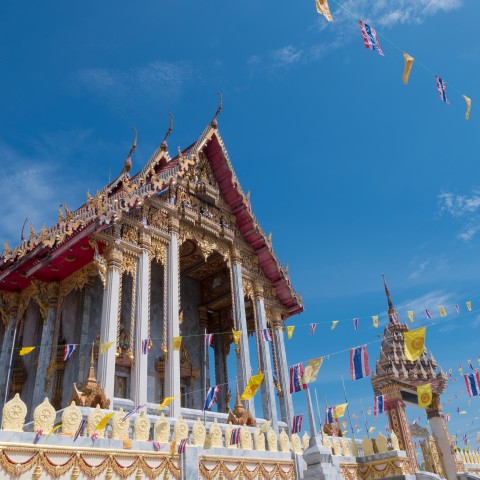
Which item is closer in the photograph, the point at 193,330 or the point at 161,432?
the point at 161,432

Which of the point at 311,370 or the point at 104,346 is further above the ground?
the point at 104,346

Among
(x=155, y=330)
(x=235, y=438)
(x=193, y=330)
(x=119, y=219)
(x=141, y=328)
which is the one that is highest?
(x=119, y=219)

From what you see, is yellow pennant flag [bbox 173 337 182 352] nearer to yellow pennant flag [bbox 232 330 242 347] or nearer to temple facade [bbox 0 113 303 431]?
temple facade [bbox 0 113 303 431]

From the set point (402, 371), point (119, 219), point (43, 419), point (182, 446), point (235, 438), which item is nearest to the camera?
point (43, 419)

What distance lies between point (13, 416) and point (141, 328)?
641 cm

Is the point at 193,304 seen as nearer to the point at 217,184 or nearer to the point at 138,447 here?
the point at 217,184

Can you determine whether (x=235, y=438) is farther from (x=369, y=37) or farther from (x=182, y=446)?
(x=369, y=37)

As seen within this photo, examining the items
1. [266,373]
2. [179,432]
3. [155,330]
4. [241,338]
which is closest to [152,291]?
[155,330]

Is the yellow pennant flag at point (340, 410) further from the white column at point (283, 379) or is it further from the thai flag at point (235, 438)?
the thai flag at point (235, 438)

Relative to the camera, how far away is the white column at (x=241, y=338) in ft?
51.7

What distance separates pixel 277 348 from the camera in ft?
62.1

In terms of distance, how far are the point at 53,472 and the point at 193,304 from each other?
14.1 metres

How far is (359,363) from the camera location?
13.1m

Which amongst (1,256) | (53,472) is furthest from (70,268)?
(53,472)
